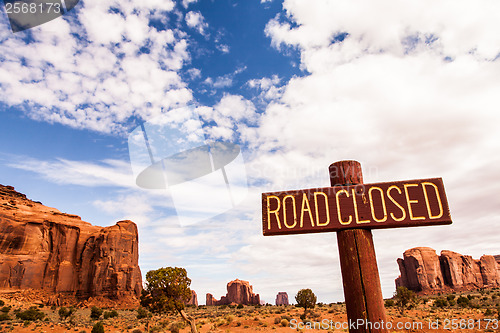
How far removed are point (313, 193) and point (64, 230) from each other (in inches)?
3402

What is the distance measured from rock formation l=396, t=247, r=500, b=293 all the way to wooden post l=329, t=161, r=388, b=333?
10944 centimetres

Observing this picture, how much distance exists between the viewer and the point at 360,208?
306 centimetres

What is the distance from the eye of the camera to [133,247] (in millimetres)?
77938

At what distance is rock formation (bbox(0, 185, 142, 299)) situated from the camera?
62000 mm

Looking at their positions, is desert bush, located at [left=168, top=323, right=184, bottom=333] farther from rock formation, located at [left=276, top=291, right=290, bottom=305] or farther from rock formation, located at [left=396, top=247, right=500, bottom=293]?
rock formation, located at [left=276, top=291, right=290, bottom=305]

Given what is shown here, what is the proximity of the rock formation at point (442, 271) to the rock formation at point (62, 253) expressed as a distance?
8924 cm

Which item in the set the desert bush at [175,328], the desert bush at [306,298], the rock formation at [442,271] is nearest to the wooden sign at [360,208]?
the desert bush at [175,328]

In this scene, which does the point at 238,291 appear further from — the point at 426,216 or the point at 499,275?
the point at 426,216

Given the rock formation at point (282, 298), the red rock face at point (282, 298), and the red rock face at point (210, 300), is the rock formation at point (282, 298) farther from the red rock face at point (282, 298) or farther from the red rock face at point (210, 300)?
the red rock face at point (210, 300)

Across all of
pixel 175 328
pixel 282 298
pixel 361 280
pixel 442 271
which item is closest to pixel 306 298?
pixel 175 328

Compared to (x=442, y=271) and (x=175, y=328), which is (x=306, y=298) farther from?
(x=442, y=271)

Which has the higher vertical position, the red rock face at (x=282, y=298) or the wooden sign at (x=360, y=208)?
the wooden sign at (x=360, y=208)

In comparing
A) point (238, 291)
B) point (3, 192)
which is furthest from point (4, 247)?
point (238, 291)

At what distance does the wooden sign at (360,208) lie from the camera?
9.78ft
